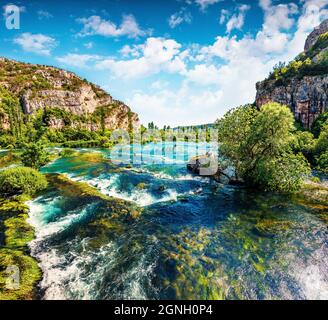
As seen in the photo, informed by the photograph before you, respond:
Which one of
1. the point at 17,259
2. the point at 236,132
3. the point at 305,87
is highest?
the point at 305,87

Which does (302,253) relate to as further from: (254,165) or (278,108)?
(278,108)

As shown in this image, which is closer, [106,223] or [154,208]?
[106,223]

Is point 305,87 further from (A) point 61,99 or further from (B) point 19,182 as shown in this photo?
(A) point 61,99

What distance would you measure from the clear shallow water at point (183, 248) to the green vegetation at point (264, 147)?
2598 millimetres

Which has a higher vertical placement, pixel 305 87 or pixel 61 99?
pixel 61 99

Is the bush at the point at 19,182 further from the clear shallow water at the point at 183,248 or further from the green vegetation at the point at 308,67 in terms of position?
the green vegetation at the point at 308,67

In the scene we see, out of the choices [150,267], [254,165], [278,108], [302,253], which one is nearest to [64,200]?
[150,267]

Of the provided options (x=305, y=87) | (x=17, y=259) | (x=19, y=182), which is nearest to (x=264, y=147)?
(x=17, y=259)

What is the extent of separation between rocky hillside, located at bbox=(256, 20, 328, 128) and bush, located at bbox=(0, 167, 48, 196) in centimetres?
9697

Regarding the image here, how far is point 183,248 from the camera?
12797 mm

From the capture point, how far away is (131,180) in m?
28.7

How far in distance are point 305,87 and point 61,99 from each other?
160967 millimetres

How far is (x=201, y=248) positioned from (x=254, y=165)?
15.9 m

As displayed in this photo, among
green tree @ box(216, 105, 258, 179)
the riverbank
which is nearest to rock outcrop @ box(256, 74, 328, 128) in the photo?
green tree @ box(216, 105, 258, 179)
